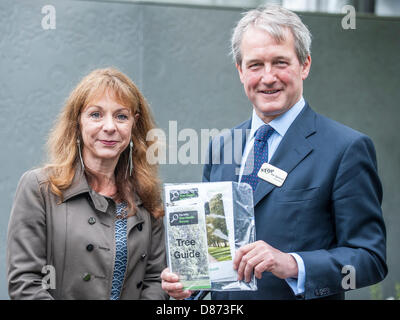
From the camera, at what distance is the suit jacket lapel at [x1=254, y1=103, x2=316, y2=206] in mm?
2332

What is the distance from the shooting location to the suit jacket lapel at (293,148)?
233 cm

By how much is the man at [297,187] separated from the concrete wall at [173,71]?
2.11m

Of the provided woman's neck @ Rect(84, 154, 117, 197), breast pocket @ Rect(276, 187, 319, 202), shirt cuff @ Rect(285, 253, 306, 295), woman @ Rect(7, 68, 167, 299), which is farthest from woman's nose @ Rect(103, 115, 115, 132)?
shirt cuff @ Rect(285, 253, 306, 295)

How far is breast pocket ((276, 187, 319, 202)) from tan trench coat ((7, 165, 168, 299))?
74 cm

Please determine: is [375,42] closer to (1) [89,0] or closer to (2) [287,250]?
(1) [89,0]

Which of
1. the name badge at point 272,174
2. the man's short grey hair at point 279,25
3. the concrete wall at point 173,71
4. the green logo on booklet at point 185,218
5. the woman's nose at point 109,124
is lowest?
the green logo on booklet at point 185,218

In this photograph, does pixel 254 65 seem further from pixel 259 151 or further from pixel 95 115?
pixel 95 115

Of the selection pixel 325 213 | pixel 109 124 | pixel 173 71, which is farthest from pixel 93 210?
pixel 173 71

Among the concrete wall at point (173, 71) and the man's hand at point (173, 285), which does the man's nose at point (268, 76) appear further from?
the concrete wall at point (173, 71)

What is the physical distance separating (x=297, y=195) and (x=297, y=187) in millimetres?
37

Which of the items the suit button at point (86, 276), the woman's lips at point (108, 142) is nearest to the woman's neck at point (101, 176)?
the woman's lips at point (108, 142)

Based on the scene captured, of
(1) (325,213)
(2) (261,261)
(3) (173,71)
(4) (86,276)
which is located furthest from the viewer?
(3) (173,71)

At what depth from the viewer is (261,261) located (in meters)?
2.09

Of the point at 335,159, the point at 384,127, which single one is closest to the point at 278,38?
the point at 335,159
